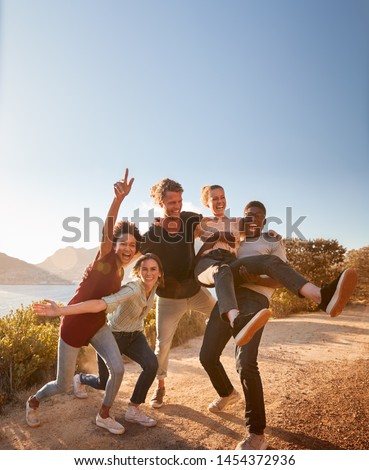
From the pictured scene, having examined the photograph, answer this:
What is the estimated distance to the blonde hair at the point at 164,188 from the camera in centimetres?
477

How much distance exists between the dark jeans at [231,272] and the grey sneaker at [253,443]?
1157 millimetres

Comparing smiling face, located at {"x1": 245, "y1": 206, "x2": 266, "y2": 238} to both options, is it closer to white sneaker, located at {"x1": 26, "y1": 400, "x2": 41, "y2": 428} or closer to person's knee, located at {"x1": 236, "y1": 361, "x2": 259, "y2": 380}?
person's knee, located at {"x1": 236, "y1": 361, "x2": 259, "y2": 380}

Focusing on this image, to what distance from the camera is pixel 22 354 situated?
211 inches

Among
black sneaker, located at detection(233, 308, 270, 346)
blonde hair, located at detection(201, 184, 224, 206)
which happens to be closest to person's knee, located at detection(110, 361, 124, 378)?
black sneaker, located at detection(233, 308, 270, 346)

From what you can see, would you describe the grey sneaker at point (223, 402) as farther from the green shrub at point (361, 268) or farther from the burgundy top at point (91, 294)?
the green shrub at point (361, 268)

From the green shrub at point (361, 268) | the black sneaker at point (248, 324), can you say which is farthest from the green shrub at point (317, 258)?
the black sneaker at point (248, 324)

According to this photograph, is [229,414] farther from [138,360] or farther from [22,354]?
[22,354]

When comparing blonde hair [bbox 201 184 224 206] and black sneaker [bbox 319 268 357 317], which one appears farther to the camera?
blonde hair [bbox 201 184 224 206]

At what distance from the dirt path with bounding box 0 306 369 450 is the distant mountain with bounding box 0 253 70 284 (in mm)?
12422

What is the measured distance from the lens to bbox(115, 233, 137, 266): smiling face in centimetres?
403

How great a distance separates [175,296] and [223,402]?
1.40m

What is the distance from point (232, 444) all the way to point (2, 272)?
1519cm
